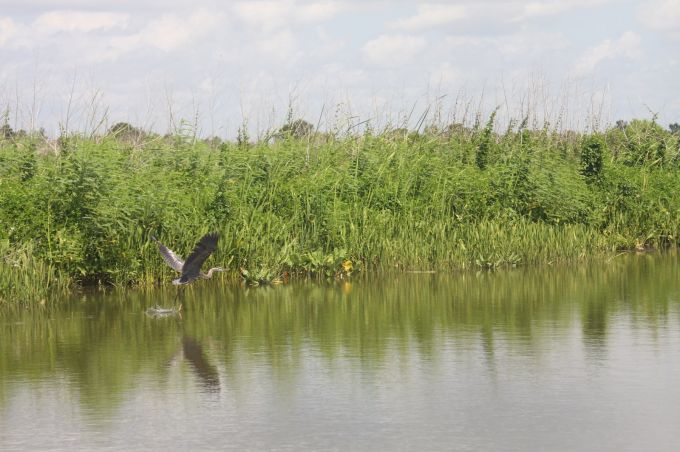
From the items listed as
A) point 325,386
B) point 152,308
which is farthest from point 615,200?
point 325,386

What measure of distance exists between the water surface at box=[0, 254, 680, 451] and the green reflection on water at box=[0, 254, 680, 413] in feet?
0.13

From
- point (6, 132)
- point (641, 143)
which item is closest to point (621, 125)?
point (641, 143)

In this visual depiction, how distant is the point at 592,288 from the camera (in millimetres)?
18156

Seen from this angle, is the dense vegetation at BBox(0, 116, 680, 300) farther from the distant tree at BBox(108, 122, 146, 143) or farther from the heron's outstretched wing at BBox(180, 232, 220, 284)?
the heron's outstretched wing at BBox(180, 232, 220, 284)


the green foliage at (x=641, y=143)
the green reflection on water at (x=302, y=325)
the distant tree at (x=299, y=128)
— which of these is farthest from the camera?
the green foliage at (x=641, y=143)

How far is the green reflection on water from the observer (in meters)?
12.0

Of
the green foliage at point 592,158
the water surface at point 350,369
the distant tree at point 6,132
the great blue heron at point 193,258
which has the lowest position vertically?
the water surface at point 350,369

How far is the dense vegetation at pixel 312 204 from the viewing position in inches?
685

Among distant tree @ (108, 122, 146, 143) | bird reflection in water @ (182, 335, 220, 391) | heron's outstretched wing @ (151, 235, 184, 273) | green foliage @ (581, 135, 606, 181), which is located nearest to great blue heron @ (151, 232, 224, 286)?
heron's outstretched wing @ (151, 235, 184, 273)

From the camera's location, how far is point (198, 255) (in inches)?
632

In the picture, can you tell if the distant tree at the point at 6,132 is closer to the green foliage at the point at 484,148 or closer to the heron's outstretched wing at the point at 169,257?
the heron's outstretched wing at the point at 169,257

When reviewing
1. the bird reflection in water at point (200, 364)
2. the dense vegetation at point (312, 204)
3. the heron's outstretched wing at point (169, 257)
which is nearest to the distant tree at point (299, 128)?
the dense vegetation at point (312, 204)

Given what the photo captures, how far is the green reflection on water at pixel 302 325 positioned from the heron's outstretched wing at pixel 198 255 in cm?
49

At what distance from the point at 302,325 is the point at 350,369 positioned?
3.13 m
